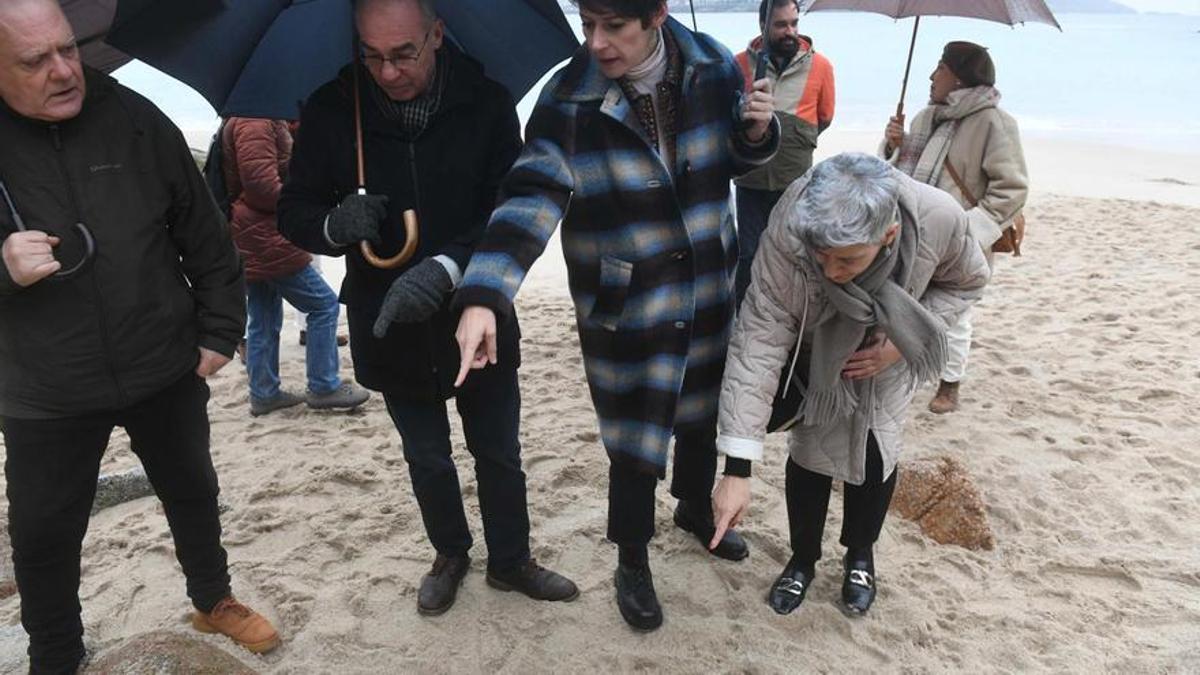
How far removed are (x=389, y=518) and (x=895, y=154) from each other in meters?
2.67

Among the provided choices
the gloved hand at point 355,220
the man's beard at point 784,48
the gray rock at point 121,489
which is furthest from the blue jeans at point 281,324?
the man's beard at point 784,48

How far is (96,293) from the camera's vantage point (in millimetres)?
1948

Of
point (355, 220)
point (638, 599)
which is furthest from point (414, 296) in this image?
point (638, 599)

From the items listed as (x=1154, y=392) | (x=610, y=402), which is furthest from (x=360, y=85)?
(x=1154, y=392)

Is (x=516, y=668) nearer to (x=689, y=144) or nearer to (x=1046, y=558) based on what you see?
(x=689, y=144)

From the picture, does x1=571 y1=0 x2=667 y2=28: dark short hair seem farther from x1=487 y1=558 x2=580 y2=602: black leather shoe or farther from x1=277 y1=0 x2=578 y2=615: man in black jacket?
x1=487 y1=558 x2=580 y2=602: black leather shoe

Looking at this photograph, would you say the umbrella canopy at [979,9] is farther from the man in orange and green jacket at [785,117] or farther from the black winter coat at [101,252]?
the black winter coat at [101,252]

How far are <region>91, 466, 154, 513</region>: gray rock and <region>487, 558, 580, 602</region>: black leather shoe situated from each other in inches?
63.3

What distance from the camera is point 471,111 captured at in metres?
2.14

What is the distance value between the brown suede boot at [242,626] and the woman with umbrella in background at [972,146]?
288cm

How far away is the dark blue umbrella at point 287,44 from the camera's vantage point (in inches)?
82.7

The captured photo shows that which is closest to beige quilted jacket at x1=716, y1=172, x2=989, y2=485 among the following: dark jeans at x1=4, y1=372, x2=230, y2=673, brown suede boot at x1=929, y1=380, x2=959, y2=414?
dark jeans at x1=4, y1=372, x2=230, y2=673

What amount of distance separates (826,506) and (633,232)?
1072 millimetres

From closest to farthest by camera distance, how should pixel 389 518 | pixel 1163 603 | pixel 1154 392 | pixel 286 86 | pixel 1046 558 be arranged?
pixel 286 86 → pixel 1163 603 → pixel 1046 558 → pixel 389 518 → pixel 1154 392
